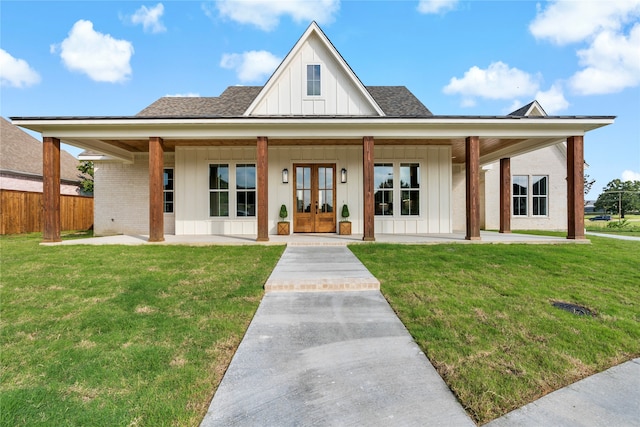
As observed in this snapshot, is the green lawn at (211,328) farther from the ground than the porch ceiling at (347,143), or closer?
closer

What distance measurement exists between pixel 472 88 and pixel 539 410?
79.0ft

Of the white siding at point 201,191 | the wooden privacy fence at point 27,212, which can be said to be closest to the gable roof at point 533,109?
the white siding at point 201,191

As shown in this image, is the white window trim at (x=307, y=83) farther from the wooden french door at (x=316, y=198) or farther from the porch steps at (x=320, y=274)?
the porch steps at (x=320, y=274)

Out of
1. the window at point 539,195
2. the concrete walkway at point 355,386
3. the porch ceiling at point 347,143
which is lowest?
the concrete walkway at point 355,386

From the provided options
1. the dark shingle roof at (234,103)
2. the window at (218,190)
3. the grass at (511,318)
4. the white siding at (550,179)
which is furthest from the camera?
the white siding at (550,179)

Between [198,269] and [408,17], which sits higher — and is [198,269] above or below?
below

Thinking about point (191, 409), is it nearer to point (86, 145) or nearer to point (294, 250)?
point (294, 250)

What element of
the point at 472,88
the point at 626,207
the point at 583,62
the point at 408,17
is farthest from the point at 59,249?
the point at 626,207

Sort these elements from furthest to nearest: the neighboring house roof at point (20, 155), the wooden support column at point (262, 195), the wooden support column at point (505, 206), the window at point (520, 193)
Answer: the neighboring house roof at point (20, 155) → the window at point (520, 193) → the wooden support column at point (505, 206) → the wooden support column at point (262, 195)

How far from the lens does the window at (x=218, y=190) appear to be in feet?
36.1

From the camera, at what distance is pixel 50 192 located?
8383mm

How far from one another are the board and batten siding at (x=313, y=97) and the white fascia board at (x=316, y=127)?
1.62m

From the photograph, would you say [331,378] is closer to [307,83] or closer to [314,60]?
[307,83]

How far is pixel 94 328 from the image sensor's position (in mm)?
3016
